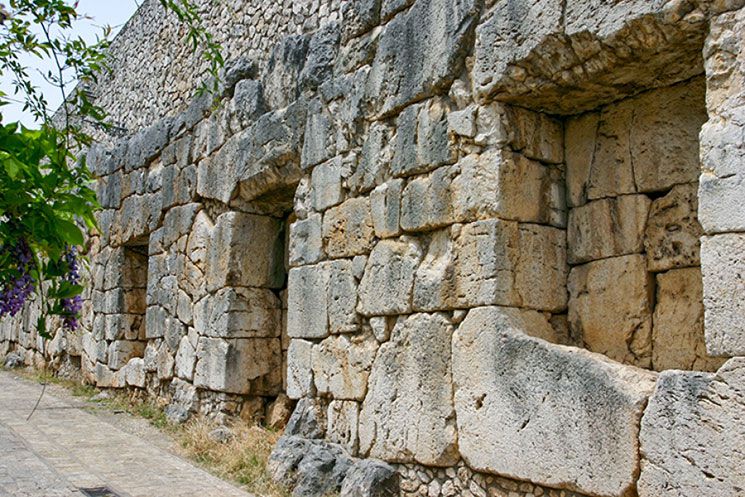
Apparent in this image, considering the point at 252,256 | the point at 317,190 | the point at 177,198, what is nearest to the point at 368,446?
the point at 317,190

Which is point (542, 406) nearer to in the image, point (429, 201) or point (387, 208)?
point (429, 201)

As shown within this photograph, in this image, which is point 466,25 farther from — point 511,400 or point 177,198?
point 177,198

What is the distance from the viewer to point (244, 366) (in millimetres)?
8398

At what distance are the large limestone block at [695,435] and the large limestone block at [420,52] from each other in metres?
2.44

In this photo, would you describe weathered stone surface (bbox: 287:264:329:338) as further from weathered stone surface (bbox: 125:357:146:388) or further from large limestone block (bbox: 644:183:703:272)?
weathered stone surface (bbox: 125:357:146:388)

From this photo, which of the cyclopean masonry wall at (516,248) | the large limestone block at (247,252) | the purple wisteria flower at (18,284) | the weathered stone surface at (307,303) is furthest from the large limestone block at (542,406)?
the large limestone block at (247,252)

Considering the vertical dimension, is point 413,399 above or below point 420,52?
below

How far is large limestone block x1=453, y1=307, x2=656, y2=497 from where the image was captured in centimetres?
427

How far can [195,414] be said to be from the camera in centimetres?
889

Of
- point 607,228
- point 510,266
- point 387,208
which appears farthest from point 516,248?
point 387,208

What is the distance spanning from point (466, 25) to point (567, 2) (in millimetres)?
831

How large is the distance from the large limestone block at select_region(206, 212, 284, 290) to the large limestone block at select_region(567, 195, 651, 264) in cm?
400

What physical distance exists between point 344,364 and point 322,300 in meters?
0.60

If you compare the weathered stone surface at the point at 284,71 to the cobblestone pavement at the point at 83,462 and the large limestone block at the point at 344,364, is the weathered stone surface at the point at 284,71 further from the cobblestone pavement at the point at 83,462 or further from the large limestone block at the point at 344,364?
the cobblestone pavement at the point at 83,462
